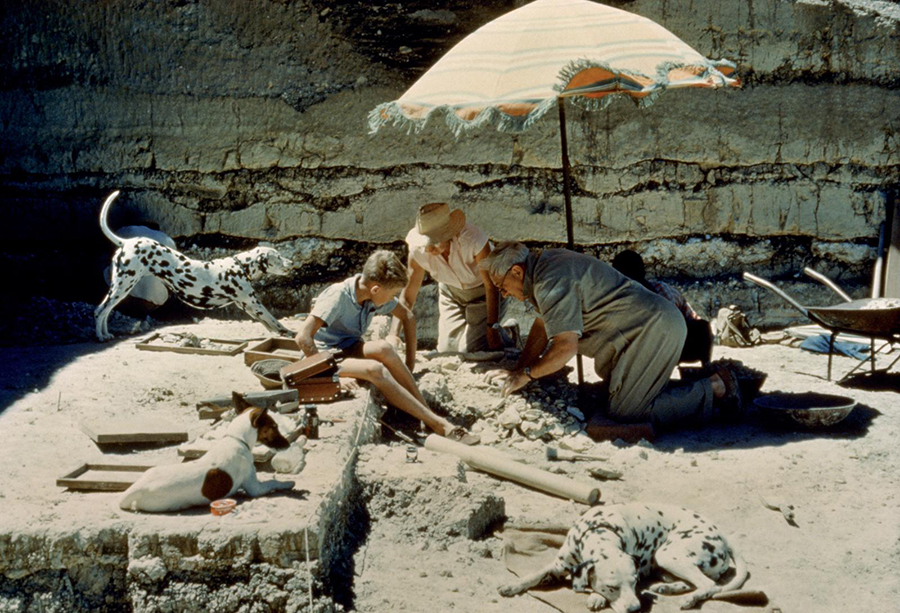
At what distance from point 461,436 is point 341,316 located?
1.12 meters

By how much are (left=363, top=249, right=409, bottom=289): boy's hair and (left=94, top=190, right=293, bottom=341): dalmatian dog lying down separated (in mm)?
1425

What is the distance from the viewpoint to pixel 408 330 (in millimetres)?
6422

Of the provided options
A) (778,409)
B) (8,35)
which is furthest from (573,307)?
(8,35)

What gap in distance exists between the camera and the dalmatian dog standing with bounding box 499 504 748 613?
3.83m

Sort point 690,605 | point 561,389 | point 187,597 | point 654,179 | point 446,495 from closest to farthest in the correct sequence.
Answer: point 187,597 → point 690,605 → point 446,495 → point 561,389 → point 654,179

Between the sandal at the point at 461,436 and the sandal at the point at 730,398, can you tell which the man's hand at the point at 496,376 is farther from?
the sandal at the point at 730,398

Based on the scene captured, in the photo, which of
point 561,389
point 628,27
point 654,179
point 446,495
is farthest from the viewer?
point 654,179

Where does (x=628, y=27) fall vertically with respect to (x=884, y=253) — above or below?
above

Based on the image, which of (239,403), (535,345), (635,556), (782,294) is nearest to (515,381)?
(535,345)

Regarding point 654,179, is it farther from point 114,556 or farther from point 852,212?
point 114,556

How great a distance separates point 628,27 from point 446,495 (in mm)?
3032

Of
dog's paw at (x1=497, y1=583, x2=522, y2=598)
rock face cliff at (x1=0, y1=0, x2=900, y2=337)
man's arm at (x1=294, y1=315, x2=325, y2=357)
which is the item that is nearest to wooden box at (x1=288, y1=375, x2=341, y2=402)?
man's arm at (x1=294, y1=315, x2=325, y2=357)

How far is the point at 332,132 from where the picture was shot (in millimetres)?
8281

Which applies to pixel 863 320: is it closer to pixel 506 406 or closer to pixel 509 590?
pixel 506 406
